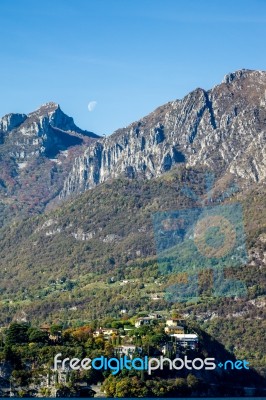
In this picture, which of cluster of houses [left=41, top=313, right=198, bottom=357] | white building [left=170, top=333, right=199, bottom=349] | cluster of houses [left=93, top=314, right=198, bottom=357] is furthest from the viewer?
white building [left=170, top=333, right=199, bottom=349]

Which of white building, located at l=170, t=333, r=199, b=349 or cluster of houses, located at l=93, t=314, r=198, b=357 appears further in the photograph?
white building, located at l=170, t=333, r=199, b=349

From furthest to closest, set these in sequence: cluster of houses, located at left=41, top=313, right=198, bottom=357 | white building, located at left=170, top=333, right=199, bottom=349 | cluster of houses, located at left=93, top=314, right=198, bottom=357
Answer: white building, located at left=170, top=333, right=199, bottom=349
cluster of houses, located at left=41, top=313, right=198, bottom=357
cluster of houses, located at left=93, top=314, right=198, bottom=357

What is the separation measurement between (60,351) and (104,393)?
26.5ft

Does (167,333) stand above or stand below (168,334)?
above

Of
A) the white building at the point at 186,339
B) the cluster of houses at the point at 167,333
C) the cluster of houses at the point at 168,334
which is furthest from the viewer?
the white building at the point at 186,339

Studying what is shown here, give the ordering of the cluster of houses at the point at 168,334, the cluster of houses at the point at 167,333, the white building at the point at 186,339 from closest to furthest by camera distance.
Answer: the cluster of houses at the point at 168,334 → the cluster of houses at the point at 167,333 → the white building at the point at 186,339

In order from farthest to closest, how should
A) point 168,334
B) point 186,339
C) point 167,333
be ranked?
point 167,333
point 168,334
point 186,339

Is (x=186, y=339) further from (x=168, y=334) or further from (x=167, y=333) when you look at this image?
(x=167, y=333)

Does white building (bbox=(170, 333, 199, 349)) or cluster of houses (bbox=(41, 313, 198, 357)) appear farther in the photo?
→ white building (bbox=(170, 333, 199, 349))

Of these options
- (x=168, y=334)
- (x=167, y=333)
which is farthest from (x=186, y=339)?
(x=167, y=333)

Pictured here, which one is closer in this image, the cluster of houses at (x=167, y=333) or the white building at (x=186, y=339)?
the cluster of houses at (x=167, y=333)

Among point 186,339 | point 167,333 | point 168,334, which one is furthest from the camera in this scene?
point 167,333

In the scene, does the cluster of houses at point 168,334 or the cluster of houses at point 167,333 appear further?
the cluster of houses at point 167,333

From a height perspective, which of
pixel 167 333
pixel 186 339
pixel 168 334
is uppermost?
pixel 167 333
